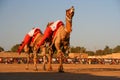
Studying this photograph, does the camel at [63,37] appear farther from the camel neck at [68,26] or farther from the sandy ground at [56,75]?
the sandy ground at [56,75]

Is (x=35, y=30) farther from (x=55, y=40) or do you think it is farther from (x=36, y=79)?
(x=36, y=79)

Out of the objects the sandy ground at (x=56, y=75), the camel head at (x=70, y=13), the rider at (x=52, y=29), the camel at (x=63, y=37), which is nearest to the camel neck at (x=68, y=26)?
the camel at (x=63, y=37)

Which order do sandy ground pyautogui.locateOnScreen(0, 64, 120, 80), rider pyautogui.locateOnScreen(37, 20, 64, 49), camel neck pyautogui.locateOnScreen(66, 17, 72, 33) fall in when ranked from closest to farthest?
sandy ground pyautogui.locateOnScreen(0, 64, 120, 80) < camel neck pyautogui.locateOnScreen(66, 17, 72, 33) < rider pyautogui.locateOnScreen(37, 20, 64, 49)

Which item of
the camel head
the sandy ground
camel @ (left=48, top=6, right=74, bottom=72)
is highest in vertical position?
the camel head

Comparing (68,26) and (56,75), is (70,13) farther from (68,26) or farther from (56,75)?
(56,75)

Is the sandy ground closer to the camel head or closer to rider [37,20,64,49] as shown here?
rider [37,20,64,49]

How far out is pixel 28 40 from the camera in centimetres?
2438

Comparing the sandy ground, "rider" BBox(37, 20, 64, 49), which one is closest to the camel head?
"rider" BBox(37, 20, 64, 49)

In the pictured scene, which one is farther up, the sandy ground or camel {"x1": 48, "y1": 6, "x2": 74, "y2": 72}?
camel {"x1": 48, "y1": 6, "x2": 74, "y2": 72}

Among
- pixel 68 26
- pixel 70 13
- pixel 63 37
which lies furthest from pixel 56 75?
pixel 70 13

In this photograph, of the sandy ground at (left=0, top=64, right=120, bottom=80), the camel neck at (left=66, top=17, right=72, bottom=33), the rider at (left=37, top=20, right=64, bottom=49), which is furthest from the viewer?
the rider at (left=37, top=20, right=64, bottom=49)

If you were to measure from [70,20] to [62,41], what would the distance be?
1.34 metres

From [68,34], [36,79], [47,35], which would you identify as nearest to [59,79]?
[36,79]

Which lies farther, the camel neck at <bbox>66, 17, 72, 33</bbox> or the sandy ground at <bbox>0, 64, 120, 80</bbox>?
the camel neck at <bbox>66, 17, 72, 33</bbox>
